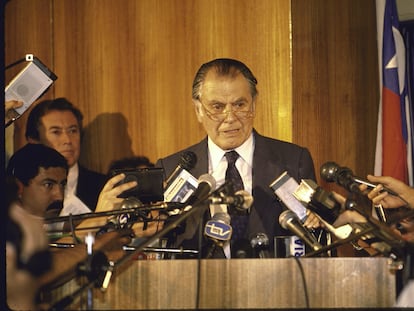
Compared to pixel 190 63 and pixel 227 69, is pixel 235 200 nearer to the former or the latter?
pixel 227 69

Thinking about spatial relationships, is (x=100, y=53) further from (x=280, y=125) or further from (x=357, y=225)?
(x=357, y=225)

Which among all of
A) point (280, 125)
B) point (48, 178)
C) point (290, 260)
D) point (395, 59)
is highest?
point (395, 59)

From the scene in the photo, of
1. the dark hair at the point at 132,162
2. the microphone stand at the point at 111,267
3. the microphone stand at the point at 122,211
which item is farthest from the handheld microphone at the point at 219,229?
the dark hair at the point at 132,162

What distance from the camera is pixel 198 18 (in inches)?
155

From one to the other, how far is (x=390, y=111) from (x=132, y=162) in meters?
1.36

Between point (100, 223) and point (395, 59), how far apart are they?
6.16 feet

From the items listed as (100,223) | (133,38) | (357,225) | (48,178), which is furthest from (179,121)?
(357,225)

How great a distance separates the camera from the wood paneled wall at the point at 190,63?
379 centimetres

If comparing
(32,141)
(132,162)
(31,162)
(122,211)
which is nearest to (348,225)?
(122,211)

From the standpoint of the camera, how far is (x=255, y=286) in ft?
6.75

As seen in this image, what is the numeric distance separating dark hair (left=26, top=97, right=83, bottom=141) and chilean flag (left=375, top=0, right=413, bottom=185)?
63.3 inches

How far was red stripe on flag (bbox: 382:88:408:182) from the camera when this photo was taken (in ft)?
12.7

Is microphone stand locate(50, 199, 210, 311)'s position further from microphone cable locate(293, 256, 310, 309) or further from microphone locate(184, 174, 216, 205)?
microphone cable locate(293, 256, 310, 309)

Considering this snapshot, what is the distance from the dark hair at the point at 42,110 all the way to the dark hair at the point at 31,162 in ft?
2.22
